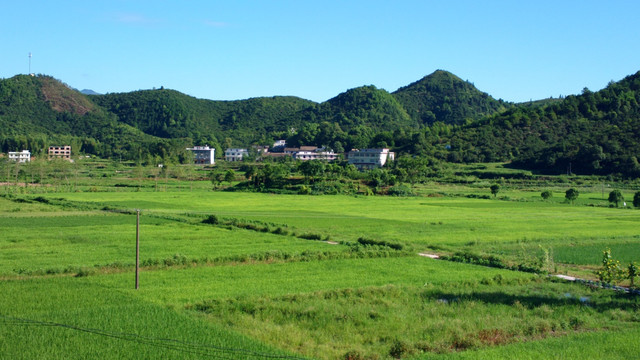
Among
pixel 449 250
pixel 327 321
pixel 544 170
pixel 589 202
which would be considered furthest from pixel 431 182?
pixel 327 321

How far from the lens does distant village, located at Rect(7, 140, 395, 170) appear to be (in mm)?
108625

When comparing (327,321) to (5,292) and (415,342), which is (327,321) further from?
(5,292)

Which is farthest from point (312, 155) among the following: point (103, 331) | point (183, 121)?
point (103, 331)

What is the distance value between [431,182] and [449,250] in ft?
193

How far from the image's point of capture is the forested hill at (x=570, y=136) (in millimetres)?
90188

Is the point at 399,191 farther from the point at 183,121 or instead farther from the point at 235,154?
the point at 183,121

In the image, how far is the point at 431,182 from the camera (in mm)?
85688

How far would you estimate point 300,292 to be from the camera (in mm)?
18250

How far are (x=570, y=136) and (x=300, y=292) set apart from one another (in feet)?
342

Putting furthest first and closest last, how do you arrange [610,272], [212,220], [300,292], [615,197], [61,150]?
1. [61,150]
2. [615,197]
3. [212,220]
4. [610,272]
5. [300,292]

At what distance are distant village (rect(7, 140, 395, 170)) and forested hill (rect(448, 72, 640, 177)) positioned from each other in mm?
14082

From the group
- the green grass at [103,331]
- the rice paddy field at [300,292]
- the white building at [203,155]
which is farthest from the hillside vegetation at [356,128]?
the green grass at [103,331]

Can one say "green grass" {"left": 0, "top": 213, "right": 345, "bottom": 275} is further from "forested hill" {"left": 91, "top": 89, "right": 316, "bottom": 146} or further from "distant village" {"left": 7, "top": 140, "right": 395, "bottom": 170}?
"forested hill" {"left": 91, "top": 89, "right": 316, "bottom": 146}

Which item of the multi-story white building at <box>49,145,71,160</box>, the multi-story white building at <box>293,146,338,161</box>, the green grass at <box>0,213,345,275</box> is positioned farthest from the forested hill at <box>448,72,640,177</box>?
the multi-story white building at <box>49,145,71,160</box>
